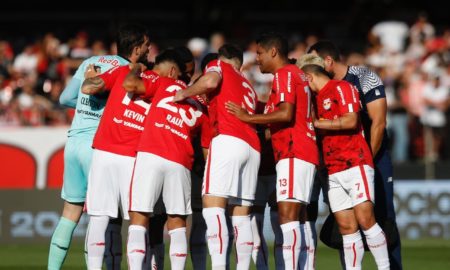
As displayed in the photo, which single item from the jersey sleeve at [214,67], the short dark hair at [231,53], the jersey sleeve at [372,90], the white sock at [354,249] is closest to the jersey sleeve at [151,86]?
the jersey sleeve at [214,67]

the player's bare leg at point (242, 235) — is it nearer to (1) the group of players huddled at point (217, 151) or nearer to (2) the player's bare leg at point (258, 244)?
(1) the group of players huddled at point (217, 151)

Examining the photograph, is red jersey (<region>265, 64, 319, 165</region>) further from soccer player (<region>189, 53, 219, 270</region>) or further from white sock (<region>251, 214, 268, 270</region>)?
white sock (<region>251, 214, 268, 270</region>)

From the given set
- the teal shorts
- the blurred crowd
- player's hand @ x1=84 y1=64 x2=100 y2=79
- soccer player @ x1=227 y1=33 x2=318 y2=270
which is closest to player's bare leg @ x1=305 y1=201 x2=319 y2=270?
soccer player @ x1=227 y1=33 x2=318 y2=270

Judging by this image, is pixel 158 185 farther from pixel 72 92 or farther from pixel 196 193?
pixel 72 92

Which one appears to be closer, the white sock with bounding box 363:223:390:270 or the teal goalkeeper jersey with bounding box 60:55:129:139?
the white sock with bounding box 363:223:390:270

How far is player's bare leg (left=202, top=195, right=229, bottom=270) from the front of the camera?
10828 millimetres

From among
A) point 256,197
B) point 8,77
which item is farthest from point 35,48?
point 256,197

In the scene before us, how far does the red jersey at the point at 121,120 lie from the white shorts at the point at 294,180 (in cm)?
153

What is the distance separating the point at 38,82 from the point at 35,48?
1.84m

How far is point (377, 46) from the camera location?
24.7 metres

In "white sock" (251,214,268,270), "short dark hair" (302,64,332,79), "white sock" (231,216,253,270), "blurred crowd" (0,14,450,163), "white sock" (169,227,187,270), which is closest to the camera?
"white sock" (169,227,187,270)

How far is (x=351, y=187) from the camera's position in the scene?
440 inches

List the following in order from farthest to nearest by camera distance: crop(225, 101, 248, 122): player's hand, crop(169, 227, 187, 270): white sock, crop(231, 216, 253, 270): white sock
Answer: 1. crop(231, 216, 253, 270): white sock
2. crop(225, 101, 248, 122): player's hand
3. crop(169, 227, 187, 270): white sock

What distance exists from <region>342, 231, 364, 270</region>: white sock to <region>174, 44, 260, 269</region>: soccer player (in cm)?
103
